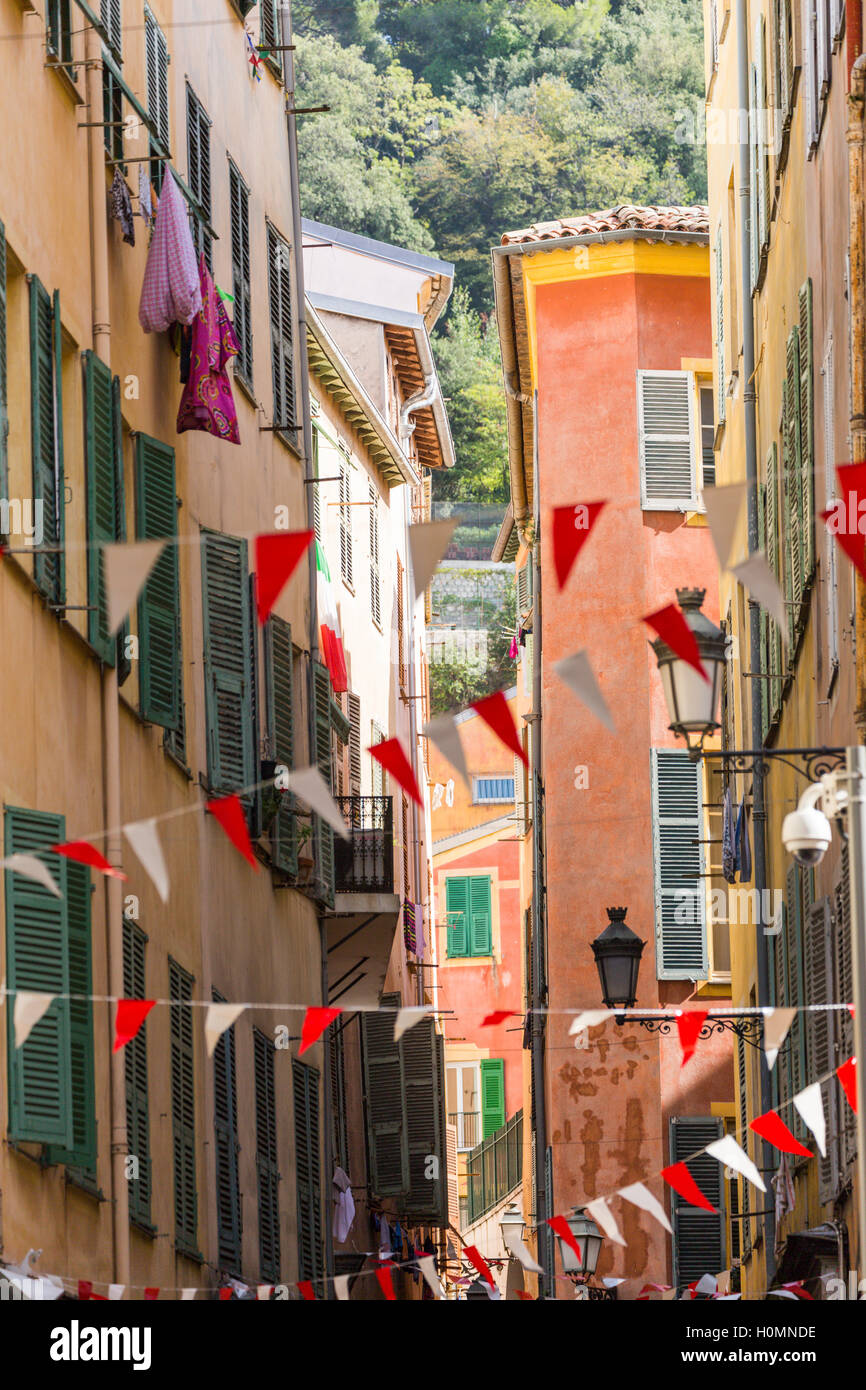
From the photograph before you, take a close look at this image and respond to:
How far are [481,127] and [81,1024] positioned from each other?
2475 inches

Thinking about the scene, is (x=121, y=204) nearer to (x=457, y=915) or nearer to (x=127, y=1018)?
(x=127, y=1018)

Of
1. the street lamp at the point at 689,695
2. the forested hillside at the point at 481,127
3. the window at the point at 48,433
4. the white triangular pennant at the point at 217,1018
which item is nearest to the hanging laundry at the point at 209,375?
the window at the point at 48,433

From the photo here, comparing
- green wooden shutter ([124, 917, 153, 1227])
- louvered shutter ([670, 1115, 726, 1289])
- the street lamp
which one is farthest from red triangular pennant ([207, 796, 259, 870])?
louvered shutter ([670, 1115, 726, 1289])

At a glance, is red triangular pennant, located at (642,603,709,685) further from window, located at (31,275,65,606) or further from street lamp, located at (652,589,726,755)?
window, located at (31,275,65,606)

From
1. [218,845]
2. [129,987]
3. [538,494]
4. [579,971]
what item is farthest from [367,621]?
[129,987]

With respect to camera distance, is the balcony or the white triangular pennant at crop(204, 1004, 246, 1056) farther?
the balcony

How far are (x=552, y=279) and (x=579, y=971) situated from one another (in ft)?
24.7

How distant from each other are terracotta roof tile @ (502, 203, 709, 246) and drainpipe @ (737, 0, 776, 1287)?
6.76 meters

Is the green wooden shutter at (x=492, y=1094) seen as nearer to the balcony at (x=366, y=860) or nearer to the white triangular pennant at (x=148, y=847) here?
the balcony at (x=366, y=860)

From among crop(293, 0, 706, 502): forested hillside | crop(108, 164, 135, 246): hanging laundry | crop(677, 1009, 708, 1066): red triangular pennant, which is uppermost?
crop(293, 0, 706, 502): forested hillside

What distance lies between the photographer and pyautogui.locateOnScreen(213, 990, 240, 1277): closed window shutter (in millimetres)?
15812

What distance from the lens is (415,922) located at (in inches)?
1409

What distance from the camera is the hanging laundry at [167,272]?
14711 millimetres

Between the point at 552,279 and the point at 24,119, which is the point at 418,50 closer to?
the point at 552,279
